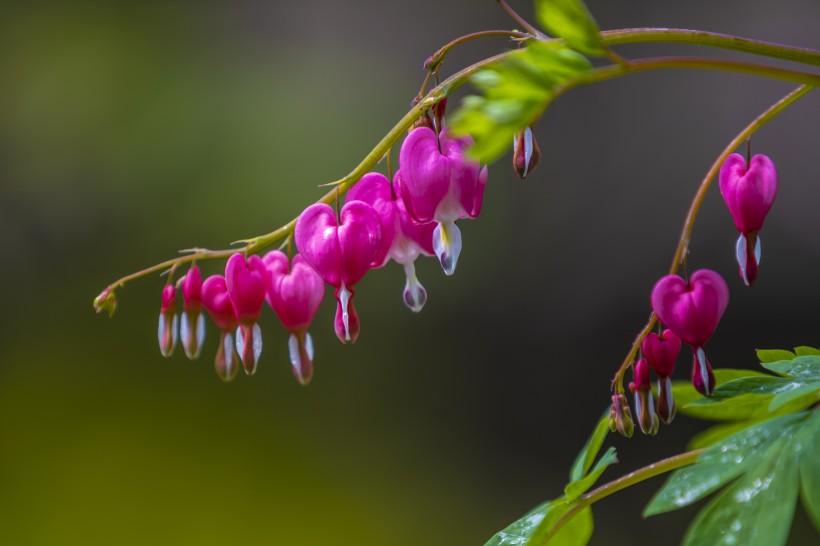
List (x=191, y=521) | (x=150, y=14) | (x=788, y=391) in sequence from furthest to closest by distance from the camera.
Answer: (x=150, y=14) → (x=191, y=521) → (x=788, y=391)

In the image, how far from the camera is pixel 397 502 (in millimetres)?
3893

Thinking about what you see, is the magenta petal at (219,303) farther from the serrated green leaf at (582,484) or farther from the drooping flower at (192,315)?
the serrated green leaf at (582,484)

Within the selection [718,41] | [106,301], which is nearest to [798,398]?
[718,41]

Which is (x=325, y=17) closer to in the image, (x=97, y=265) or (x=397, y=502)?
(x=97, y=265)

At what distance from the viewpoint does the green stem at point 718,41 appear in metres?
0.63

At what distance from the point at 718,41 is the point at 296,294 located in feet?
1.45

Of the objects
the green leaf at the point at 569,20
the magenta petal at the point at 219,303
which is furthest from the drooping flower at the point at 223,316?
the green leaf at the point at 569,20

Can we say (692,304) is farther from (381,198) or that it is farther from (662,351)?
(381,198)

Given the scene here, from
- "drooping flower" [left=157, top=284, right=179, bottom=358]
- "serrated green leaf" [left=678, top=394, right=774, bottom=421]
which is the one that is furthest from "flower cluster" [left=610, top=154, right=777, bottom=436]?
"drooping flower" [left=157, top=284, right=179, bottom=358]

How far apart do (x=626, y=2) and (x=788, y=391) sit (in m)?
3.90

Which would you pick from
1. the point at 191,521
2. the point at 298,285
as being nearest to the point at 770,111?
the point at 298,285

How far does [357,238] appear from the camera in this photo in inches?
31.5

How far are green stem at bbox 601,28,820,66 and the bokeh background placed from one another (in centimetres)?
311

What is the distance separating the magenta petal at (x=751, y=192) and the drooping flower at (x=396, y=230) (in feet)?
0.89
